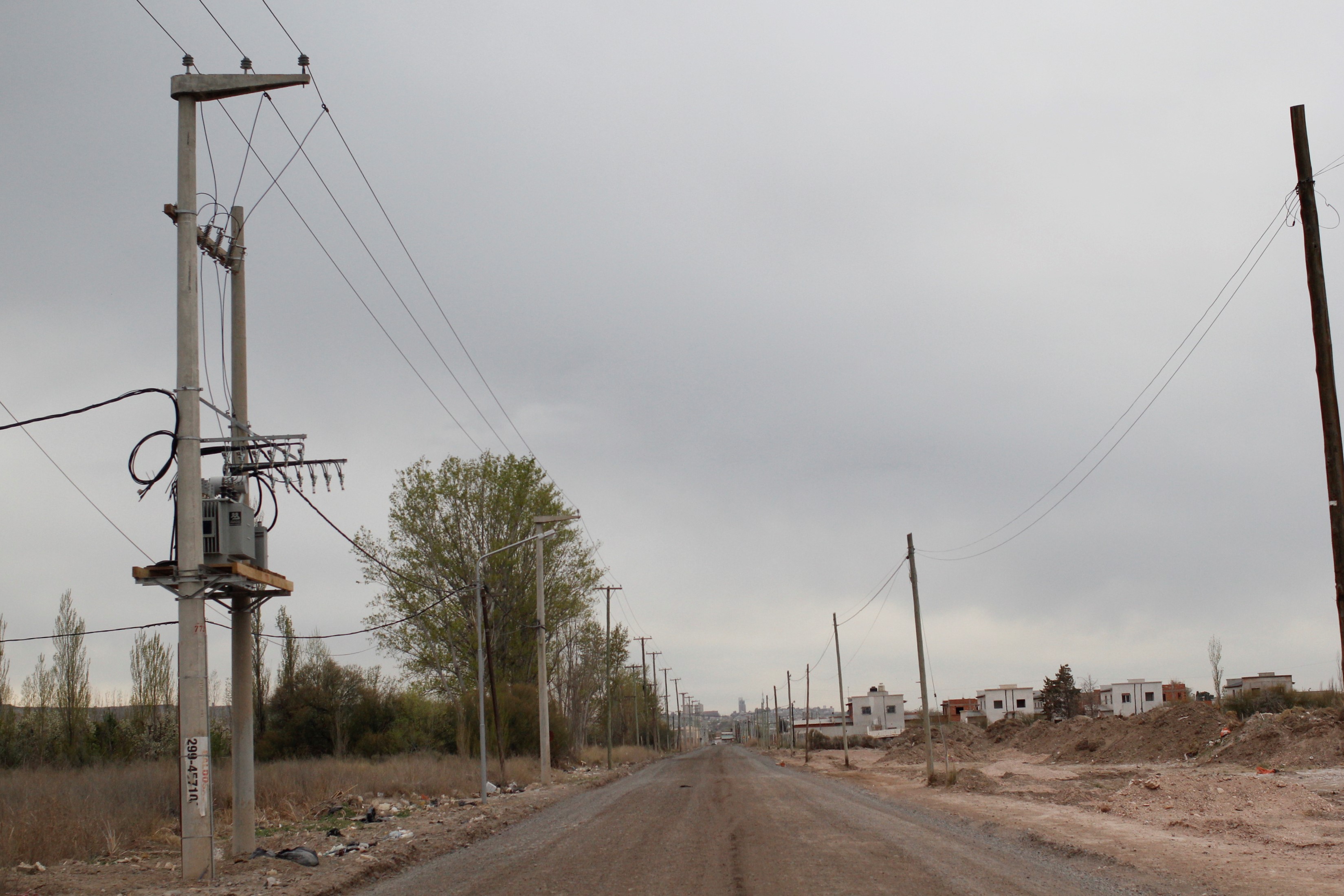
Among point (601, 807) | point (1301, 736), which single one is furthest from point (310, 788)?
point (1301, 736)

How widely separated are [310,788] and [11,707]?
19.0 metres

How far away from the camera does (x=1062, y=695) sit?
97.4 metres

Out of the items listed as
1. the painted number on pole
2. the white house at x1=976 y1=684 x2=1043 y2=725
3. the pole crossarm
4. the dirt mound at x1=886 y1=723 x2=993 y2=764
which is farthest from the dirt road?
the white house at x1=976 y1=684 x2=1043 y2=725

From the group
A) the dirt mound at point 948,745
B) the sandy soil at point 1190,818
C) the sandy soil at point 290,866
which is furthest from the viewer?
the dirt mound at point 948,745

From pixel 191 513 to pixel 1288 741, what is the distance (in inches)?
1342

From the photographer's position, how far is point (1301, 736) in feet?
104

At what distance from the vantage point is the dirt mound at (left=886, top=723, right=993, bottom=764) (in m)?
56.1

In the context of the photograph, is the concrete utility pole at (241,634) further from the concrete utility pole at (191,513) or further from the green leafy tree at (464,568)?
the green leafy tree at (464,568)

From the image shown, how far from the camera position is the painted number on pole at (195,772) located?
41.1 feet

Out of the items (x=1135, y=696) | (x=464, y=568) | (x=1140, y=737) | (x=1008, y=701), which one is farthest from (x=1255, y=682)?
(x=464, y=568)

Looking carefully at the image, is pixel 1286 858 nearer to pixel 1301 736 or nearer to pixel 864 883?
A: pixel 864 883

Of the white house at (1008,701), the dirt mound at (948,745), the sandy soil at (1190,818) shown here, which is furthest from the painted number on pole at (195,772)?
the white house at (1008,701)

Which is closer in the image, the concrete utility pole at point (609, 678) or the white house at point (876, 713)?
the concrete utility pole at point (609, 678)

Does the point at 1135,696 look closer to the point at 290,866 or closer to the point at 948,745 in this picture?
the point at 948,745
